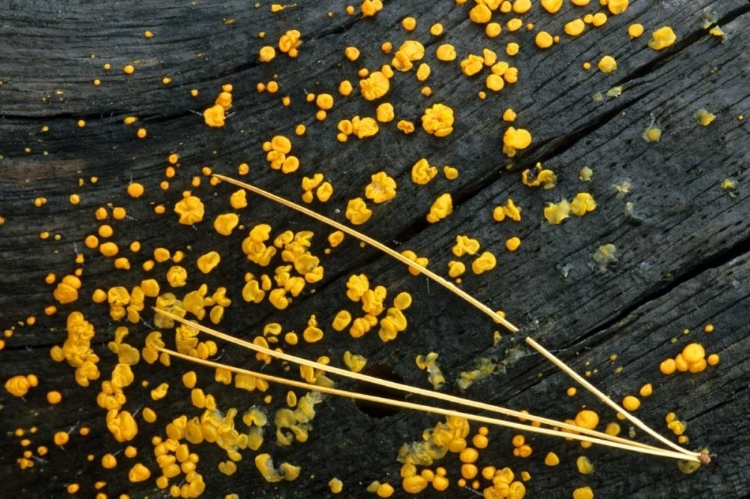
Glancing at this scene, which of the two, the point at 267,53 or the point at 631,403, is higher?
the point at 267,53

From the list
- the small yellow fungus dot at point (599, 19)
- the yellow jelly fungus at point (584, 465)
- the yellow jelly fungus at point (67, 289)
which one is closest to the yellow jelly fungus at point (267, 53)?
the yellow jelly fungus at point (67, 289)

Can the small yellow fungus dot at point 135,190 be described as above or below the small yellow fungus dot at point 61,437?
above

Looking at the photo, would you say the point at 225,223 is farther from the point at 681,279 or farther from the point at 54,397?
the point at 681,279

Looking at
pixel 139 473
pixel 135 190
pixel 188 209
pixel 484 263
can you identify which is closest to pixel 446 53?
pixel 484 263

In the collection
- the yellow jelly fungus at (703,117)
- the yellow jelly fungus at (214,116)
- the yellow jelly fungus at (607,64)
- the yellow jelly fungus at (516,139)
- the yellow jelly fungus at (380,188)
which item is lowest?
the yellow jelly fungus at (380,188)

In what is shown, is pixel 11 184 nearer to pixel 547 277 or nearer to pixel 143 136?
pixel 143 136

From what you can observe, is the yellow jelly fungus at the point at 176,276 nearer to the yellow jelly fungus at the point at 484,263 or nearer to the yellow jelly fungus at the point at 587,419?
the yellow jelly fungus at the point at 484,263

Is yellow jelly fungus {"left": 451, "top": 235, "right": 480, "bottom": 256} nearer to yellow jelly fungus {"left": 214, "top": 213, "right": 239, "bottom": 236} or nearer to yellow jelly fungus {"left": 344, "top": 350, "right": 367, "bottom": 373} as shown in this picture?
yellow jelly fungus {"left": 344, "top": 350, "right": 367, "bottom": 373}

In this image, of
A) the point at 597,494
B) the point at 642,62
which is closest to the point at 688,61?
the point at 642,62

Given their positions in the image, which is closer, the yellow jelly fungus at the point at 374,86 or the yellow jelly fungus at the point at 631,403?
the yellow jelly fungus at the point at 631,403
